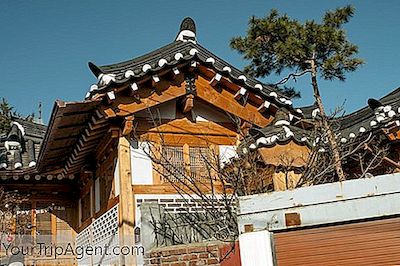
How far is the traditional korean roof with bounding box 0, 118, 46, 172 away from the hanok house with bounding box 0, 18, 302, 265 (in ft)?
1.10

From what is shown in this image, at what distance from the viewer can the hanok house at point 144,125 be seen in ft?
31.4

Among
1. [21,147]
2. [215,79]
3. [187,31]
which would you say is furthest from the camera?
[21,147]

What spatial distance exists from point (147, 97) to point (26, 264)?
4.47 m

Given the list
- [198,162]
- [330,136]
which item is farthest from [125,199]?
[330,136]

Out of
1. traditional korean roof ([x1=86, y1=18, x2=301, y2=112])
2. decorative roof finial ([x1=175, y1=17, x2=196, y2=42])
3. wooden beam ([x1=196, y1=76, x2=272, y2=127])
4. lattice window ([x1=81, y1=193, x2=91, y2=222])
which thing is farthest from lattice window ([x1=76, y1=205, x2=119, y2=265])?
decorative roof finial ([x1=175, y1=17, x2=196, y2=42])

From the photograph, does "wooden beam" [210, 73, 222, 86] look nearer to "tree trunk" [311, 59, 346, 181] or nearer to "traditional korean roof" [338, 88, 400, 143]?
"tree trunk" [311, 59, 346, 181]

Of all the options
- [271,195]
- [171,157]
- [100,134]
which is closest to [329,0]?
[171,157]

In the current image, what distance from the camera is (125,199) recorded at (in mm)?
9602

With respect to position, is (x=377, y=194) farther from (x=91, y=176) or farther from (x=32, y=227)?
(x=32, y=227)

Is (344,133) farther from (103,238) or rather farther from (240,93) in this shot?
(103,238)

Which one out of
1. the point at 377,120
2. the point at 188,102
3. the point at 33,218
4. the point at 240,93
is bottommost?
the point at 33,218

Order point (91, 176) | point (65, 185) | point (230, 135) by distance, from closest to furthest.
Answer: point (230, 135) < point (91, 176) < point (65, 185)

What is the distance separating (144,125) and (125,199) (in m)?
1.57

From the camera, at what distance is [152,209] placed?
307 inches
